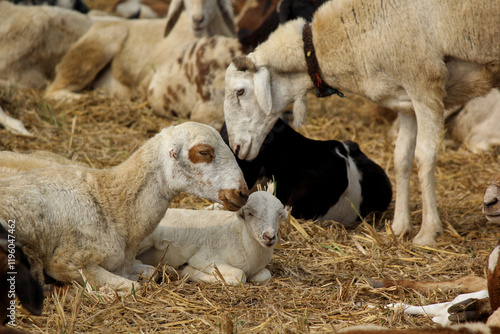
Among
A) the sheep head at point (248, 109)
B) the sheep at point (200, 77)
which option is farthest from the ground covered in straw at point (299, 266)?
the sheep head at point (248, 109)

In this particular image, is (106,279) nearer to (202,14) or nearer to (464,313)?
(464,313)

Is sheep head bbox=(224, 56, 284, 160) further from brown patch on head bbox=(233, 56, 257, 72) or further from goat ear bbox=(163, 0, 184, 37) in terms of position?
goat ear bbox=(163, 0, 184, 37)

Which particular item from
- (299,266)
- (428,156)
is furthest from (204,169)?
(428,156)

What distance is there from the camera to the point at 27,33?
9773 mm

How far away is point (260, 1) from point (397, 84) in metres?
8.19

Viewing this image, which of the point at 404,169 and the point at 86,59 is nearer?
the point at 404,169

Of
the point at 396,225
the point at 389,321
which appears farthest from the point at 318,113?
the point at 389,321

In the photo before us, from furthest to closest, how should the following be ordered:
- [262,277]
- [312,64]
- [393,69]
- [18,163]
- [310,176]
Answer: [310,176] → [312,64] → [393,69] → [18,163] → [262,277]

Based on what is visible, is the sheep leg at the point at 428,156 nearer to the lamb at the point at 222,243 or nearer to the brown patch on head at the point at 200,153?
the lamb at the point at 222,243

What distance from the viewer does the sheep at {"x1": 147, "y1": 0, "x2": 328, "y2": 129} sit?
335 inches

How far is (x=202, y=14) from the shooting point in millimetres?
9656

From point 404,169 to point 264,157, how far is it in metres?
1.32

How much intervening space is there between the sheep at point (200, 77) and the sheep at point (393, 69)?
8.91 feet

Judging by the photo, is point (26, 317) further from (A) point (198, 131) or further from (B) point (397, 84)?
(B) point (397, 84)
